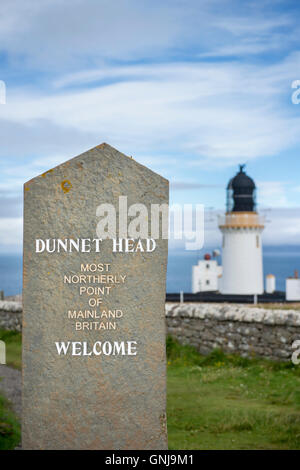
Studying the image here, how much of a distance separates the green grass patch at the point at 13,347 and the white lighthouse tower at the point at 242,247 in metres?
22.4

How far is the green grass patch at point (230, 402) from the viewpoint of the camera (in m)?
9.38

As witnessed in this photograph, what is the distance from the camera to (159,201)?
7.29 meters

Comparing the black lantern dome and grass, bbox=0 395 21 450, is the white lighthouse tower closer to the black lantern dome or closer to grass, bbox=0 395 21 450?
the black lantern dome

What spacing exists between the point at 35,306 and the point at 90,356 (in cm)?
85

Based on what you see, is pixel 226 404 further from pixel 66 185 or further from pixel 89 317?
pixel 66 185

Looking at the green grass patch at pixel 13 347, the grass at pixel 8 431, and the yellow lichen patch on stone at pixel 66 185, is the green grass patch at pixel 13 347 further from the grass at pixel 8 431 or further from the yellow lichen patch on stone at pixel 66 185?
the yellow lichen patch on stone at pixel 66 185

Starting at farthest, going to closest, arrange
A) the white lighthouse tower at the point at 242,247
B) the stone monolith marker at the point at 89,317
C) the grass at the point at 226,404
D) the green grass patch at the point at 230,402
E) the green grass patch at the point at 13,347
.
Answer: the white lighthouse tower at the point at 242,247
the green grass patch at the point at 13,347
the green grass patch at the point at 230,402
the grass at the point at 226,404
the stone monolith marker at the point at 89,317

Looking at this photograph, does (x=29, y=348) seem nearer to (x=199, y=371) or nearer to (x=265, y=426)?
(x=265, y=426)

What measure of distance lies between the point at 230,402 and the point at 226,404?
0.17 metres

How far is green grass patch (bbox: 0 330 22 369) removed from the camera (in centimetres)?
1583

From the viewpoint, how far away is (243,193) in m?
40.8

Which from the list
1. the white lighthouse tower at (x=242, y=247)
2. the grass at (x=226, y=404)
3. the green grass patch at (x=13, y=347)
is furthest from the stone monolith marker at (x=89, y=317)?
the white lighthouse tower at (x=242, y=247)

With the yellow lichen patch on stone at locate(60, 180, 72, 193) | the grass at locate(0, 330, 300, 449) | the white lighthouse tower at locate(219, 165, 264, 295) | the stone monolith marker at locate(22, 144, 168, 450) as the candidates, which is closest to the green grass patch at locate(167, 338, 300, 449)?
the grass at locate(0, 330, 300, 449)

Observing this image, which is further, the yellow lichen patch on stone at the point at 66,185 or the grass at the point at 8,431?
the grass at the point at 8,431
